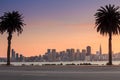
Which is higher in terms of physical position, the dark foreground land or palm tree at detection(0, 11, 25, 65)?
palm tree at detection(0, 11, 25, 65)

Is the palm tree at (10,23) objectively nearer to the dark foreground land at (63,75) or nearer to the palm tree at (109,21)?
the palm tree at (109,21)

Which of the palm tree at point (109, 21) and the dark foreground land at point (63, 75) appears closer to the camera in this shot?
the dark foreground land at point (63, 75)

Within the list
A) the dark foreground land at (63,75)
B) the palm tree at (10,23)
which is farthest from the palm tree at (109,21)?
the dark foreground land at (63,75)

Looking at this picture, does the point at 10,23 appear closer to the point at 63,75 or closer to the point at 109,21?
the point at 109,21

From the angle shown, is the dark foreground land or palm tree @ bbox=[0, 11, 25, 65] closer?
the dark foreground land

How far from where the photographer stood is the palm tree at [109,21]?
73125mm

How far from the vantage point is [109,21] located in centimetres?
7306

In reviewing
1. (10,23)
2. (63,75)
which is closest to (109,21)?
(10,23)

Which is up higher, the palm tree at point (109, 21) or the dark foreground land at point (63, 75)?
the palm tree at point (109, 21)

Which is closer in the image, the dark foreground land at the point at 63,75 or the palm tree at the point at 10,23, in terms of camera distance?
the dark foreground land at the point at 63,75

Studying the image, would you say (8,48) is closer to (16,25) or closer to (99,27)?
(16,25)

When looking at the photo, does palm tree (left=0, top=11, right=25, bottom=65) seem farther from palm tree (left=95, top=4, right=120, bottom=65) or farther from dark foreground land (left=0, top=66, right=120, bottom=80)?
dark foreground land (left=0, top=66, right=120, bottom=80)

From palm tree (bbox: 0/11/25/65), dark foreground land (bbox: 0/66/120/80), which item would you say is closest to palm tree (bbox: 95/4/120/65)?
palm tree (bbox: 0/11/25/65)

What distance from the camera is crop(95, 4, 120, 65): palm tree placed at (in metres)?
73.1
